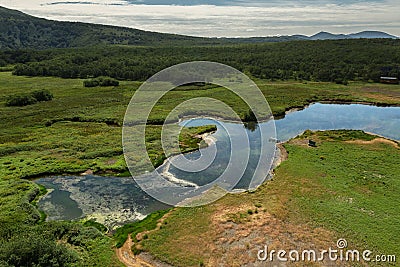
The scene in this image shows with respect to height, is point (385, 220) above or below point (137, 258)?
above

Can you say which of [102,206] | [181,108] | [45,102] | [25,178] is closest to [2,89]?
[45,102]

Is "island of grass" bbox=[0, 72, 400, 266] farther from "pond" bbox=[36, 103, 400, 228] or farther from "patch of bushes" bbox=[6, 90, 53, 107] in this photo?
"patch of bushes" bbox=[6, 90, 53, 107]

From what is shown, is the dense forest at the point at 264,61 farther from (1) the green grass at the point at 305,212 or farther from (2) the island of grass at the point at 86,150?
(1) the green grass at the point at 305,212

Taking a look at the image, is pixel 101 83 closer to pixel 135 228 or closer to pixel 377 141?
pixel 377 141

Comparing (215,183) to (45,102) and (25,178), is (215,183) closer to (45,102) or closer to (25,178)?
(25,178)

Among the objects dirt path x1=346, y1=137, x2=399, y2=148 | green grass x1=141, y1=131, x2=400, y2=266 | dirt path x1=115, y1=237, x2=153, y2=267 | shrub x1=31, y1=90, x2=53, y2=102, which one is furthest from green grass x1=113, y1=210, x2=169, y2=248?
shrub x1=31, y1=90, x2=53, y2=102

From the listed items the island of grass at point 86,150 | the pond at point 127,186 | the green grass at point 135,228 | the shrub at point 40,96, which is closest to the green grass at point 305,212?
the island of grass at point 86,150

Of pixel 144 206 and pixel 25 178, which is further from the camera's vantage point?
pixel 25 178

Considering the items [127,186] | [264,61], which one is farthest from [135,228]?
[264,61]
